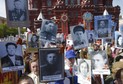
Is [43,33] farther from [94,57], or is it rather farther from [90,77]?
[90,77]

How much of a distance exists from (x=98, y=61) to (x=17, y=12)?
1502 millimetres

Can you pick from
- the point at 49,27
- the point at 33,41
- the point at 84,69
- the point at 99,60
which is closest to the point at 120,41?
the point at 49,27

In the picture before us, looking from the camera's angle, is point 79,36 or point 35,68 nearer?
point 35,68

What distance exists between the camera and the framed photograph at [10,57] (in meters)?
5.11

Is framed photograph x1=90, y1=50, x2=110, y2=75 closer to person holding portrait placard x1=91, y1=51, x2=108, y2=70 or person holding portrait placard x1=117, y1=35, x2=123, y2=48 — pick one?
person holding portrait placard x1=91, y1=51, x2=108, y2=70

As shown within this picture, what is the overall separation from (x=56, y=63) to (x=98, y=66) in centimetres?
124

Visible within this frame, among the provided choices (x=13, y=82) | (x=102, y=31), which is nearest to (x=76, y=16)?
(x=102, y=31)

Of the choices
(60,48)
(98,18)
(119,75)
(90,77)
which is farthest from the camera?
(98,18)

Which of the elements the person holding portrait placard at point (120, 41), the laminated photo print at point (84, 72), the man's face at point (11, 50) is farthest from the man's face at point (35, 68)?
the person holding portrait placard at point (120, 41)

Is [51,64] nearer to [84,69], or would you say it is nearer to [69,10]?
[84,69]

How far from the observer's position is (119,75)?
11.8 feet

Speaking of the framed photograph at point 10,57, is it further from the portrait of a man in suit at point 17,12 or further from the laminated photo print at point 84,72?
the laminated photo print at point 84,72

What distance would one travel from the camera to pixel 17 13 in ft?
19.4

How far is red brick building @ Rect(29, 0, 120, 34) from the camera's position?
49.8 meters
